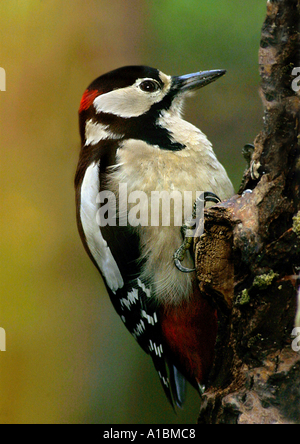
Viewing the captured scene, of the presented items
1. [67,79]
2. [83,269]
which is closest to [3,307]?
[83,269]

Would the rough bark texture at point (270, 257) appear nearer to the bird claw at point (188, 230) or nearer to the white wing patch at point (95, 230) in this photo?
the bird claw at point (188, 230)

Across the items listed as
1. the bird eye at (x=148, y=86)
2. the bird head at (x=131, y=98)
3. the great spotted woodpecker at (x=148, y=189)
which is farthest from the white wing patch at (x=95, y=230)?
the bird eye at (x=148, y=86)

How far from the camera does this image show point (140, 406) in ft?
5.13

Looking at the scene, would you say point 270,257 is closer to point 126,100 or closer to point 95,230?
point 95,230

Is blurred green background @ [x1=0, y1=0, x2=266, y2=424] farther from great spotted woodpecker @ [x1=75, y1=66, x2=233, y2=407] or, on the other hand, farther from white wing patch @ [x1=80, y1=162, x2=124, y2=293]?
A: white wing patch @ [x1=80, y1=162, x2=124, y2=293]

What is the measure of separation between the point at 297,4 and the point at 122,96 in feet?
2.10

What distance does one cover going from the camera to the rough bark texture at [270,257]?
0.73 metres

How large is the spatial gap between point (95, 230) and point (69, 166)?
497 mm

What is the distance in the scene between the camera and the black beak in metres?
1.27

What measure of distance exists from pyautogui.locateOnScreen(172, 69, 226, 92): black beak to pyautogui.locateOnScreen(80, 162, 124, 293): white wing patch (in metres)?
0.38

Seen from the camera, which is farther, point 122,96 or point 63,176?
point 63,176

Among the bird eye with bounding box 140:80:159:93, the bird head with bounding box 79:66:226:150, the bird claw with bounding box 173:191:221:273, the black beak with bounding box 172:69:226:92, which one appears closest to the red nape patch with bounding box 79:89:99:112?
the bird head with bounding box 79:66:226:150

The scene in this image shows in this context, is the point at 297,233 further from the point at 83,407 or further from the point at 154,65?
the point at 83,407

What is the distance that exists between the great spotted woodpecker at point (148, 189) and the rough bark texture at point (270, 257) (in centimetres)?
34
